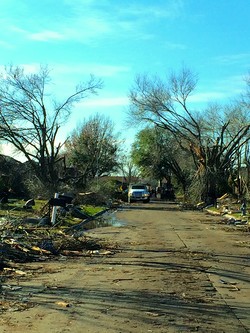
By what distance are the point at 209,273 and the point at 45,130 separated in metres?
36.0

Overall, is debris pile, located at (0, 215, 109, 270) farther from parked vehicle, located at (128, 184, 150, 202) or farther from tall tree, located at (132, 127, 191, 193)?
tall tree, located at (132, 127, 191, 193)

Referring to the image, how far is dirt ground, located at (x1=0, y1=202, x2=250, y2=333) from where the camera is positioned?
6023 mm

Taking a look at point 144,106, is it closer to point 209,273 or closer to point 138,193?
point 138,193

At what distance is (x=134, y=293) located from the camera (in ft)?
25.5

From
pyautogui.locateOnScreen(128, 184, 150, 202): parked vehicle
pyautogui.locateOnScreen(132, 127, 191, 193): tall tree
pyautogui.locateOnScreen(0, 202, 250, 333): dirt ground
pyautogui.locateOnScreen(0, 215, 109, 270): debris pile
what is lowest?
pyautogui.locateOnScreen(0, 202, 250, 333): dirt ground

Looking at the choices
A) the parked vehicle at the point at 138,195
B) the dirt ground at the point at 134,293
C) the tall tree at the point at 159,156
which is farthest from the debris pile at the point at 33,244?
the tall tree at the point at 159,156

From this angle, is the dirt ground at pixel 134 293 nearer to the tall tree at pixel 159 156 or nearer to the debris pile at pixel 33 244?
the debris pile at pixel 33 244

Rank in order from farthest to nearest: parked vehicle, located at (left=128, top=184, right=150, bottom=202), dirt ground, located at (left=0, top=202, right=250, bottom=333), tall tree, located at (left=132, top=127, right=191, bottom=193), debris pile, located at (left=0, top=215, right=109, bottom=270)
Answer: tall tree, located at (left=132, top=127, right=191, bottom=193), parked vehicle, located at (left=128, top=184, right=150, bottom=202), debris pile, located at (left=0, top=215, right=109, bottom=270), dirt ground, located at (left=0, top=202, right=250, bottom=333)

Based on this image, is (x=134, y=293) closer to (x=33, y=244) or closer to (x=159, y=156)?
(x=33, y=244)

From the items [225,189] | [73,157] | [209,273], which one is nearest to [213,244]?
[209,273]

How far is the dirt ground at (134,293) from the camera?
6.02 meters

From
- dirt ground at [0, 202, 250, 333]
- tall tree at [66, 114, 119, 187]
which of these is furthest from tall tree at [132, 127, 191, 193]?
dirt ground at [0, 202, 250, 333]

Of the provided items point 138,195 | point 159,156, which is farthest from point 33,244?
point 159,156

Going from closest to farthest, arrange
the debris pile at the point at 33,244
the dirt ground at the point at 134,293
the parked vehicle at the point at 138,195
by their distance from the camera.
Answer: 1. the dirt ground at the point at 134,293
2. the debris pile at the point at 33,244
3. the parked vehicle at the point at 138,195
